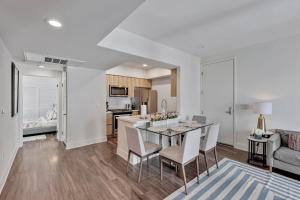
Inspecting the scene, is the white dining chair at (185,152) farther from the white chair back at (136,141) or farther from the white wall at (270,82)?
the white wall at (270,82)

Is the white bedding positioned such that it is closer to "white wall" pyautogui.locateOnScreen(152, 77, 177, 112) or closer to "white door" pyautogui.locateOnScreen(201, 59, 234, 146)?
"white wall" pyautogui.locateOnScreen(152, 77, 177, 112)

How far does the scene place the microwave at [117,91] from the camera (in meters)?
5.52

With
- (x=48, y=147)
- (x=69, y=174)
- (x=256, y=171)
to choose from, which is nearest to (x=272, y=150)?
(x=256, y=171)

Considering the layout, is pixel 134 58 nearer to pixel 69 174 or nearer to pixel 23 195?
pixel 69 174

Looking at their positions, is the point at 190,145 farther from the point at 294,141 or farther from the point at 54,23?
the point at 54,23

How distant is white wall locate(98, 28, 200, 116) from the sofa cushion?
214cm

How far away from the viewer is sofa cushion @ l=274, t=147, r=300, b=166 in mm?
2357

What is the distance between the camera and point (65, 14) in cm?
159

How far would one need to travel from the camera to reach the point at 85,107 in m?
4.31

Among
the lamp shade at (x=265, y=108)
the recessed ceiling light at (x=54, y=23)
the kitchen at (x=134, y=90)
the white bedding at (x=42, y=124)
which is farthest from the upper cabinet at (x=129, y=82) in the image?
the lamp shade at (x=265, y=108)

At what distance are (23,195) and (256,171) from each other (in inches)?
152

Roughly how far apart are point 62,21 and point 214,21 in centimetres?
239

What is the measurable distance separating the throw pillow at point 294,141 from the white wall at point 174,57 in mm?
2215

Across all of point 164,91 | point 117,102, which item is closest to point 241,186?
point 164,91
